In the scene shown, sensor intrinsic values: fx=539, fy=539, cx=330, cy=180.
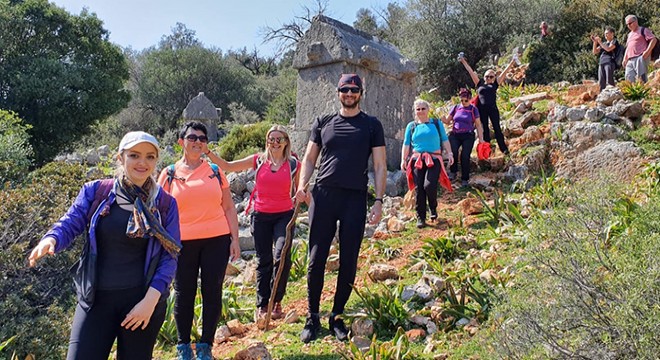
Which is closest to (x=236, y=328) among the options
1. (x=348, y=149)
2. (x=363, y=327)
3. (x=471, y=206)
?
(x=363, y=327)

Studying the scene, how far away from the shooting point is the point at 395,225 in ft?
20.9

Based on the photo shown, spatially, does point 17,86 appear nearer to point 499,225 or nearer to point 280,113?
point 280,113

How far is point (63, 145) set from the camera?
1789 cm

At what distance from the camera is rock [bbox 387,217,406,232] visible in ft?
20.7

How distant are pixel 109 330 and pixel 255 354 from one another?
3.82 feet

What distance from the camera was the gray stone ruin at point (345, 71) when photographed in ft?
26.1

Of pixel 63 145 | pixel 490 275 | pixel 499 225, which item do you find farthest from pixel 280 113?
pixel 490 275

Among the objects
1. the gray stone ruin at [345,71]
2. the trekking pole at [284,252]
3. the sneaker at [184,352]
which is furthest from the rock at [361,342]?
the gray stone ruin at [345,71]

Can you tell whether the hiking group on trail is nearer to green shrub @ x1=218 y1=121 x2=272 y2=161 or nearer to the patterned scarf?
the patterned scarf

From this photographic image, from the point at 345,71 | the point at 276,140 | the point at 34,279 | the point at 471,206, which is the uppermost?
the point at 345,71

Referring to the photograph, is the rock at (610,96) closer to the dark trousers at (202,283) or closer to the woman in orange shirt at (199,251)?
the woman in orange shirt at (199,251)

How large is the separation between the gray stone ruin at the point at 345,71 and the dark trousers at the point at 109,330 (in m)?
5.77

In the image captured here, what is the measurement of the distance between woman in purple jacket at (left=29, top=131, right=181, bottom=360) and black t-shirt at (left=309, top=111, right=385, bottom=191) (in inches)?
54.4

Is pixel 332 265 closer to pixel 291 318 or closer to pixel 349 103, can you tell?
pixel 291 318
